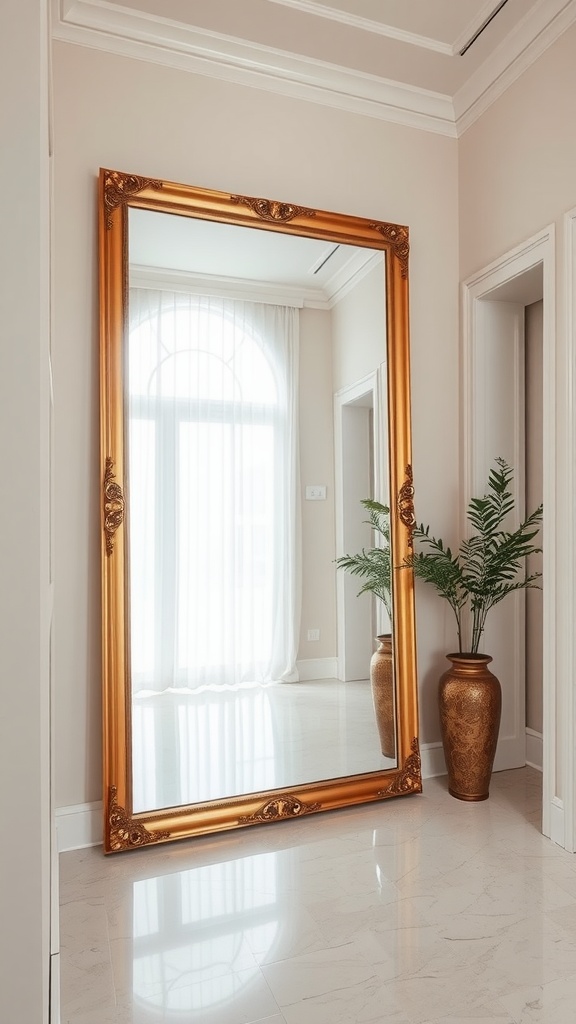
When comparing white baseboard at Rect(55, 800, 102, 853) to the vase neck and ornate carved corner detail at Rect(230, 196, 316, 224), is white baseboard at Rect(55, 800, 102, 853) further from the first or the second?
ornate carved corner detail at Rect(230, 196, 316, 224)

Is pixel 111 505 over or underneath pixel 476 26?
underneath

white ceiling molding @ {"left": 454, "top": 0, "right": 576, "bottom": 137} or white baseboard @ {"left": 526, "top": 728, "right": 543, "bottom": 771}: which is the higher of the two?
white ceiling molding @ {"left": 454, "top": 0, "right": 576, "bottom": 137}

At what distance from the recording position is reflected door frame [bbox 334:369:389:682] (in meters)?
2.58

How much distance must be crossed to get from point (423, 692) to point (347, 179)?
7.26 ft

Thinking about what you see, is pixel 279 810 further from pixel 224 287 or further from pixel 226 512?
pixel 224 287

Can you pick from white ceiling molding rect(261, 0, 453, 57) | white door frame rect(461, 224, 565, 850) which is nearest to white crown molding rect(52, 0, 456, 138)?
white ceiling molding rect(261, 0, 453, 57)

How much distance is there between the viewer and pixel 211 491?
2387mm

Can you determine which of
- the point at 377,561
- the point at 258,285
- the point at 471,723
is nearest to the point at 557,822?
the point at 471,723

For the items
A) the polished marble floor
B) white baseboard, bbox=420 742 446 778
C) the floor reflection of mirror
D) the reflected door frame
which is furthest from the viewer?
white baseboard, bbox=420 742 446 778

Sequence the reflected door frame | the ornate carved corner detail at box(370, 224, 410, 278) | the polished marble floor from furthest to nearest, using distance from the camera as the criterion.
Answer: the ornate carved corner detail at box(370, 224, 410, 278) → the reflected door frame → the polished marble floor

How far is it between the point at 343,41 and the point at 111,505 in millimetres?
1993

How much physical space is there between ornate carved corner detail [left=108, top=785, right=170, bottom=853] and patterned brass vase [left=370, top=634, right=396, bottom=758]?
97 centimetres

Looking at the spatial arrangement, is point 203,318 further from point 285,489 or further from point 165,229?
point 285,489

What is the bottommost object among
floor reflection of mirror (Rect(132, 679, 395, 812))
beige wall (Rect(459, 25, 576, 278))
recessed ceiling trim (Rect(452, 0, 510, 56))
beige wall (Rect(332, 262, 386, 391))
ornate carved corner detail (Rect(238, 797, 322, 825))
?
ornate carved corner detail (Rect(238, 797, 322, 825))
